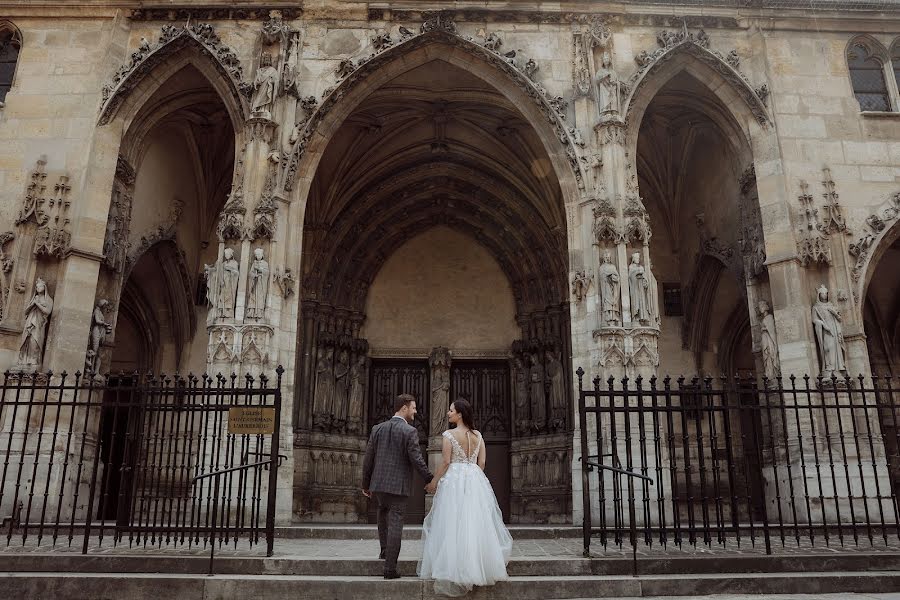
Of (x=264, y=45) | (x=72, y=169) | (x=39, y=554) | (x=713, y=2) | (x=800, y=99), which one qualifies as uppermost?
(x=713, y=2)

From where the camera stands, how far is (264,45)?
12727mm

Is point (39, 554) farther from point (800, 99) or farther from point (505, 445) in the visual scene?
point (800, 99)

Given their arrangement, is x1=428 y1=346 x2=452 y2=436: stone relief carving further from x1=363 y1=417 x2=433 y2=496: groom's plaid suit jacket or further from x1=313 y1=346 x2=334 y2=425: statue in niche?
x1=363 y1=417 x2=433 y2=496: groom's plaid suit jacket

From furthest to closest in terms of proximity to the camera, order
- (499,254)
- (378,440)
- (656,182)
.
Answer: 1. (499,254)
2. (656,182)
3. (378,440)

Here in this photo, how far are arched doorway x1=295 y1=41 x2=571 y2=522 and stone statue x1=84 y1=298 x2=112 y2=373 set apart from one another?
189 inches

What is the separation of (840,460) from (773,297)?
2.87 metres

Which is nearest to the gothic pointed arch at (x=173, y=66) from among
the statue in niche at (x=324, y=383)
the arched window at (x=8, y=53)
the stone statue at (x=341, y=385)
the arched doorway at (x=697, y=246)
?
the arched window at (x=8, y=53)

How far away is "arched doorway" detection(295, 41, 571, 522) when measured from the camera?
15719 millimetres

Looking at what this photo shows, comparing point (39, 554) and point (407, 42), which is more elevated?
point (407, 42)

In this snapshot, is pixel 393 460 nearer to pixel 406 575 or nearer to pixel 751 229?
pixel 406 575

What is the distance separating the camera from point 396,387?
684 inches

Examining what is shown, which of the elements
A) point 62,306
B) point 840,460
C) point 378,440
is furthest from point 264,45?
point 840,460

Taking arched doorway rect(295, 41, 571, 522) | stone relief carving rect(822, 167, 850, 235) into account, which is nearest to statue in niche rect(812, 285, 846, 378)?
stone relief carving rect(822, 167, 850, 235)

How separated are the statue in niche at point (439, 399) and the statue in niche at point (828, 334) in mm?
8209
